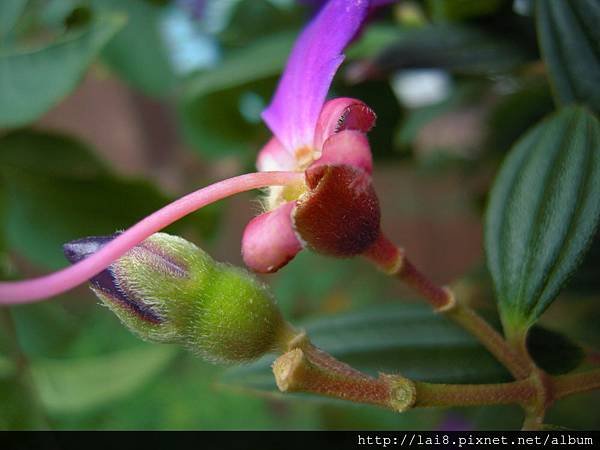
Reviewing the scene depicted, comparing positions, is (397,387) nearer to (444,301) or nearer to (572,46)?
(444,301)

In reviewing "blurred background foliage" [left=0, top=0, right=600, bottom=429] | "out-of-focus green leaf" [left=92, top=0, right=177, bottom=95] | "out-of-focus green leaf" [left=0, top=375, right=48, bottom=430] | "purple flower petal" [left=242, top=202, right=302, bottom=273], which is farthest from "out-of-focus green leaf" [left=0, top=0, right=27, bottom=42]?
"purple flower petal" [left=242, top=202, right=302, bottom=273]

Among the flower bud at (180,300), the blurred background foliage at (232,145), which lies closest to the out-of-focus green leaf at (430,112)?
the blurred background foliage at (232,145)

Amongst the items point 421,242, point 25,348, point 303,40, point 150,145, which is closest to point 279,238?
point 303,40

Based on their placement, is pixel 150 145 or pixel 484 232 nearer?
pixel 484 232

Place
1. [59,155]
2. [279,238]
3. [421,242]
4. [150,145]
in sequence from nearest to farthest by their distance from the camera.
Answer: [279,238] < [59,155] < [421,242] < [150,145]

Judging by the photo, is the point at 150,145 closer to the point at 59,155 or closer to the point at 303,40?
the point at 59,155

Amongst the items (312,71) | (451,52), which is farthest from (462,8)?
(312,71)

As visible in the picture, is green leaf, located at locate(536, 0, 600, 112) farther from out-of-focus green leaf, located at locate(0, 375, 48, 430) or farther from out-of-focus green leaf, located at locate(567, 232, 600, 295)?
out-of-focus green leaf, located at locate(0, 375, 48, 430)
